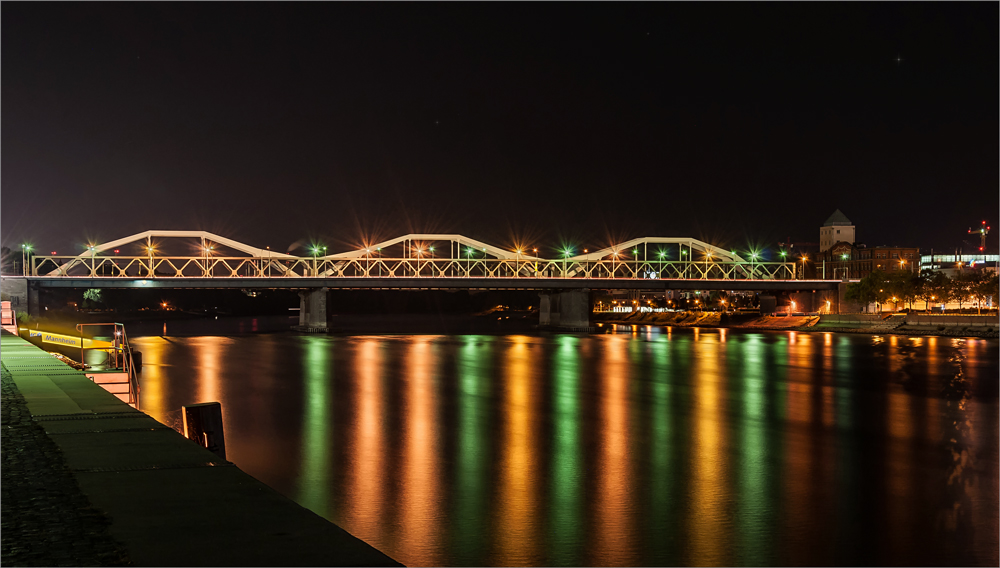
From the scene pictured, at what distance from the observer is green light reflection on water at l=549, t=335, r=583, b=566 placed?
13.1 meters

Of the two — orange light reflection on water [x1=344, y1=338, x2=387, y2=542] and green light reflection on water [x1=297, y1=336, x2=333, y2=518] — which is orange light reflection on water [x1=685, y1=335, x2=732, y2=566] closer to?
orange light reflection on water [x1=344, y1=338, x2=387, y2=542]

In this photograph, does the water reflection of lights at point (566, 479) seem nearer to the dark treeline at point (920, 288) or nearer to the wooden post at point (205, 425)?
the wooden post at point (205, 425)

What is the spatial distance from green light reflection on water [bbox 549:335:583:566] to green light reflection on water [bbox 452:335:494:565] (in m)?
1.26

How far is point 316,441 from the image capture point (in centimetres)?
2317

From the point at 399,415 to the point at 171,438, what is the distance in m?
18.1

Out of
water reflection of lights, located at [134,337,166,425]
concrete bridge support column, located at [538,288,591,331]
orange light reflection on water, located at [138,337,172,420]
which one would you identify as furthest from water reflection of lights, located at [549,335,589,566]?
concrete bridge support column, located at [538,288,591,331]

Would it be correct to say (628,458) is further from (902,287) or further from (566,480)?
(902,287)

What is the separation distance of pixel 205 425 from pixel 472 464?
7422mm

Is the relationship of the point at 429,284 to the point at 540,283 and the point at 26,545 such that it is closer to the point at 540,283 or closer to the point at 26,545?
the point at 540,283

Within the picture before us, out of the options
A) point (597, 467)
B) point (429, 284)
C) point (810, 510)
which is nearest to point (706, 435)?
point (597, 467)

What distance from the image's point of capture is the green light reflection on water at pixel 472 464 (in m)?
13.4

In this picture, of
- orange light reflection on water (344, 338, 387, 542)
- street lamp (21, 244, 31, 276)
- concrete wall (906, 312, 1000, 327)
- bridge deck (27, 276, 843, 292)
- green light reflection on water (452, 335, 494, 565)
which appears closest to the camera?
green light reflection on water (452, 335, 494, 565)

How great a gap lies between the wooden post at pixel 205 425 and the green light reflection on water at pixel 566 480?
570cm

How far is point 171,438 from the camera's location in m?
10.7
